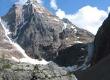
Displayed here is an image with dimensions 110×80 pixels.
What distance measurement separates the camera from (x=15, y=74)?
21.1 metres

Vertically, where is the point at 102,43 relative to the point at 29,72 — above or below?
above

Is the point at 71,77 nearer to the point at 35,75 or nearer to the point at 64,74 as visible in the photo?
the point at 64,74

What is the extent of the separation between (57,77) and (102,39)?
143 metres

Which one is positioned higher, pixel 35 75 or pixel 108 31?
pixel 108 31

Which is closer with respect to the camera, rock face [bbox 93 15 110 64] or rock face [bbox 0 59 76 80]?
rock face [bbox 0 59 76 80]

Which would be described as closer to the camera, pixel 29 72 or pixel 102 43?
pixel 29 72

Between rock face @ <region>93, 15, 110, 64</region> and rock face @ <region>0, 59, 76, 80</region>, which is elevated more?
rock face @ <region>93, 15, 110, 64</region>

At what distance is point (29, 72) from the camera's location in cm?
2147

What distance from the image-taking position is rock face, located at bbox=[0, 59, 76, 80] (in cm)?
2097

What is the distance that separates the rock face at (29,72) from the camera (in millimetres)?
20969

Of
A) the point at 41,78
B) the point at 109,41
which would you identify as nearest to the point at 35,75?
the point at 41,78

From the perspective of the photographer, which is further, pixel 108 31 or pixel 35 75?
pixel 108 31

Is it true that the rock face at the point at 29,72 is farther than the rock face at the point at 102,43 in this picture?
No

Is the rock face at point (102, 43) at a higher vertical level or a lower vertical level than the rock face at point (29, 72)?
higher
